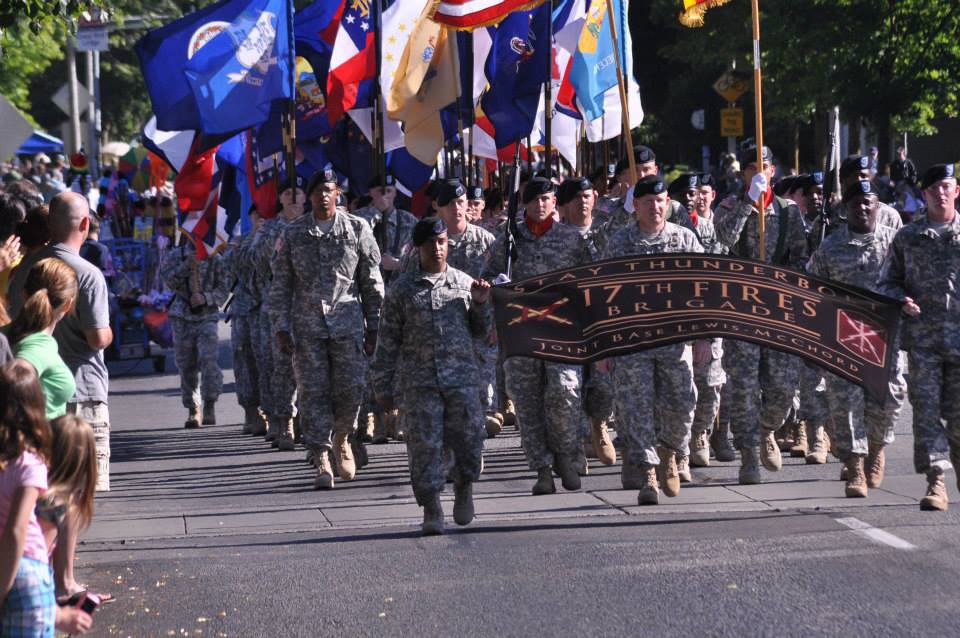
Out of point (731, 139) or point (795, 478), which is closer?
point (795, 478)

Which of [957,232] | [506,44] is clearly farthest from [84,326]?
[506,44]

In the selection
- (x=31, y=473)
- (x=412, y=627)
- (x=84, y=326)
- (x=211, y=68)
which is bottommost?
(x=412, y=627)

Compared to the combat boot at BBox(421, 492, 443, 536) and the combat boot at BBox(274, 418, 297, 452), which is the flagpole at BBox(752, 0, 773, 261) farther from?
the combat boot at BBox(274, 418, 297, 452)

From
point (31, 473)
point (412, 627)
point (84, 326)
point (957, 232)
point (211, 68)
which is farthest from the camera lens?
point (211, 68)

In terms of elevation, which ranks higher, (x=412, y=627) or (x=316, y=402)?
(x=316, y=402)

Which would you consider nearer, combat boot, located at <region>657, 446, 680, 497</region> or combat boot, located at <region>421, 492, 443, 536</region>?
combat boot, located at <region>421, 492, 443, 536</region>

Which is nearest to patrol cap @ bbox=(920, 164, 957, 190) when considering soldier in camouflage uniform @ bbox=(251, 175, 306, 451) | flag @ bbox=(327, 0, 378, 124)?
soldier in camouflage uniform @ bbox=(251, 175, 306, 451)

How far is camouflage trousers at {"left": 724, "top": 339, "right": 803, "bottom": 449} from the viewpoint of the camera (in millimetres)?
11531

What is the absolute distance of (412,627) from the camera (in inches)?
292

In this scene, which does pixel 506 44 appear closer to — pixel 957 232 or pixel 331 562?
pixel 957 232

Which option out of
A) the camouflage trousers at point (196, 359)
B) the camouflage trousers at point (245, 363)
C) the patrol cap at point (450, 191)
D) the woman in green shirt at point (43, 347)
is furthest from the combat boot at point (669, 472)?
the camouflage trousers at point (196, 359)

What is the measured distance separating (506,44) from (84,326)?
7.28 metres

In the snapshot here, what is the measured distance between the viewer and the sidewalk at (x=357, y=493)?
10.3m

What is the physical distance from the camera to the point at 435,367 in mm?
9742
